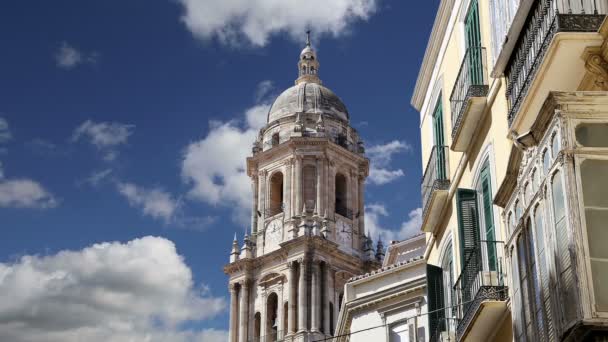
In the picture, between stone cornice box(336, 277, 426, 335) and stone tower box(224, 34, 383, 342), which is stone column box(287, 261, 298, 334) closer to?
stone tower box(224, 34, 383, 342)

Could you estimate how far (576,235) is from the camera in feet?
30.8

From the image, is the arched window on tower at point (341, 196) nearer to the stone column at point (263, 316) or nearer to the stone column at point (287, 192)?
the stone column at point (287, 192)

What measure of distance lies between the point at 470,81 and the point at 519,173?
458 cm

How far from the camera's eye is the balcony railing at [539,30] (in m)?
10.9

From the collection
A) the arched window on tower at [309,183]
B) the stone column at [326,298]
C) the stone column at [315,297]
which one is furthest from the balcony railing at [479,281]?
the arched window on tower at [309,183]

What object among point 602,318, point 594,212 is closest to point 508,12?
point 594,212

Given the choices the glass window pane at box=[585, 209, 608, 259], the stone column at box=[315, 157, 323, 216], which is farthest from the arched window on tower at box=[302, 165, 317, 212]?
the glass window pane at box=[585, 209, 608, 259]

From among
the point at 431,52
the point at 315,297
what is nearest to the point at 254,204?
the point at 315,297

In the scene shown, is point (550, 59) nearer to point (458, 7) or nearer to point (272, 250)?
point (458, 7)

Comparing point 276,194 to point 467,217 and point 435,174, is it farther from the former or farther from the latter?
point 467,217

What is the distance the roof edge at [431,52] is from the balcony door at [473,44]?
4.21ft

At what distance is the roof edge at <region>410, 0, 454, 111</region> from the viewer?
18.2 m

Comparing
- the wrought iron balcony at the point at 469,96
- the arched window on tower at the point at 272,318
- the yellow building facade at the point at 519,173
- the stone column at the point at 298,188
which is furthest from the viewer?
the stone column at the point at 298,188

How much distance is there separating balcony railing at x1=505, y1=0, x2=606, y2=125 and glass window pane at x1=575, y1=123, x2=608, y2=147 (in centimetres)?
145
